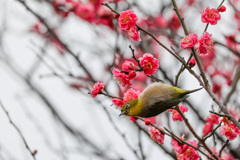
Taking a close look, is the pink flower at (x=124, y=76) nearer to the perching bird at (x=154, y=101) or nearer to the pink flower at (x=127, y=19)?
the perching bird at (x=154, y=101)

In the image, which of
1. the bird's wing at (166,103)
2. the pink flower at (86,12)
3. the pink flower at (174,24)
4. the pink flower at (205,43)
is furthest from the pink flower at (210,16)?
the pink flower at (174,24)

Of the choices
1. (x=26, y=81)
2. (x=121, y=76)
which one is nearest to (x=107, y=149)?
(x=26, y=81)

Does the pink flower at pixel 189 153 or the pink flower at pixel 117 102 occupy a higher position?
the pink flower at pixel 117 102

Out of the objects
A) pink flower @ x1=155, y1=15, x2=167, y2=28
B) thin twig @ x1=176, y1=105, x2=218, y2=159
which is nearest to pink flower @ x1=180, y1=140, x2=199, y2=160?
thin twig @ x1=176, y1=105, x2=218, y2=159

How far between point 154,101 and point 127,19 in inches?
26.7

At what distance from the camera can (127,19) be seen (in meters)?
2.16

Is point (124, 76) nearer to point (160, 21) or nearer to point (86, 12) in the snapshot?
point (86, 12)

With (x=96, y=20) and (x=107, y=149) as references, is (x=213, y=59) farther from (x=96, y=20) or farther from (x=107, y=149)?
(x=107, y=149)

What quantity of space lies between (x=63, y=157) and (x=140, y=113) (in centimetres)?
165

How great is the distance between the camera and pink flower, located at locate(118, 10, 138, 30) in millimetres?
2148

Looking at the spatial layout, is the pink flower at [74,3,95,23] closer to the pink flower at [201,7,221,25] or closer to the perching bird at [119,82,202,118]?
the perching bird at [119,82,202,118]

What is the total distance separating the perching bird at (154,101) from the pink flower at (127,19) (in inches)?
21.7

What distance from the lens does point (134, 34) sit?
2207mm

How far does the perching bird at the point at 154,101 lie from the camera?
7.44ft
